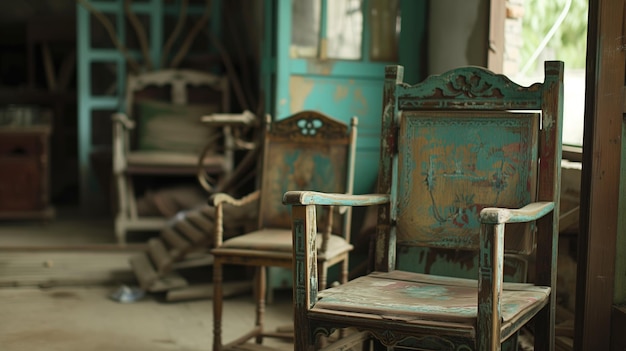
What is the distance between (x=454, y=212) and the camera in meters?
2.62

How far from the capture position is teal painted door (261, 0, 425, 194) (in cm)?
419

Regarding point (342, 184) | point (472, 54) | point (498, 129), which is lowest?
point (342, 184)

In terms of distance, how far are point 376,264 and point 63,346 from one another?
1569 mm

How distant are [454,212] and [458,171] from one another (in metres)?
0.13

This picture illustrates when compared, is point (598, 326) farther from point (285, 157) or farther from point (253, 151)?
point (253, 151)

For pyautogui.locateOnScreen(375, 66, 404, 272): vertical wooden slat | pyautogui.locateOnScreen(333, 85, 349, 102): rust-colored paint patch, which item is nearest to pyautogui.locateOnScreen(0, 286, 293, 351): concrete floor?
pyautogui.locateOnScreen(375, 66, 404, 272): vertical wooden slat

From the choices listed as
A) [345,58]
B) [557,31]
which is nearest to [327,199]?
[345,58]

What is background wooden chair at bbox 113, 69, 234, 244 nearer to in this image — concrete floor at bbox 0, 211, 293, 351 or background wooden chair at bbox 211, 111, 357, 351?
concrete floor at bbox 0, 211, 293, 351

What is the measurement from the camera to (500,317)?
2.03 metres

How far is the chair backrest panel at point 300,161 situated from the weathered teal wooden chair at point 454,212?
29.6 inches

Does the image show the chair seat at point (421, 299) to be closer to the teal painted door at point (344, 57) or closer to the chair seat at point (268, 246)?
the chair seat at point (268, 246)

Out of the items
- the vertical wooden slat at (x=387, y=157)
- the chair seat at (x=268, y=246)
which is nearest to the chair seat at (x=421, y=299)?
the vertical wooden slat at (x=387, y=157)

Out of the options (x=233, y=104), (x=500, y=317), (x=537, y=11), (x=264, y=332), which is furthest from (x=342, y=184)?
(x=233, y=104)

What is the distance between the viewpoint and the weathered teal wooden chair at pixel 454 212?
2090 millimetres
